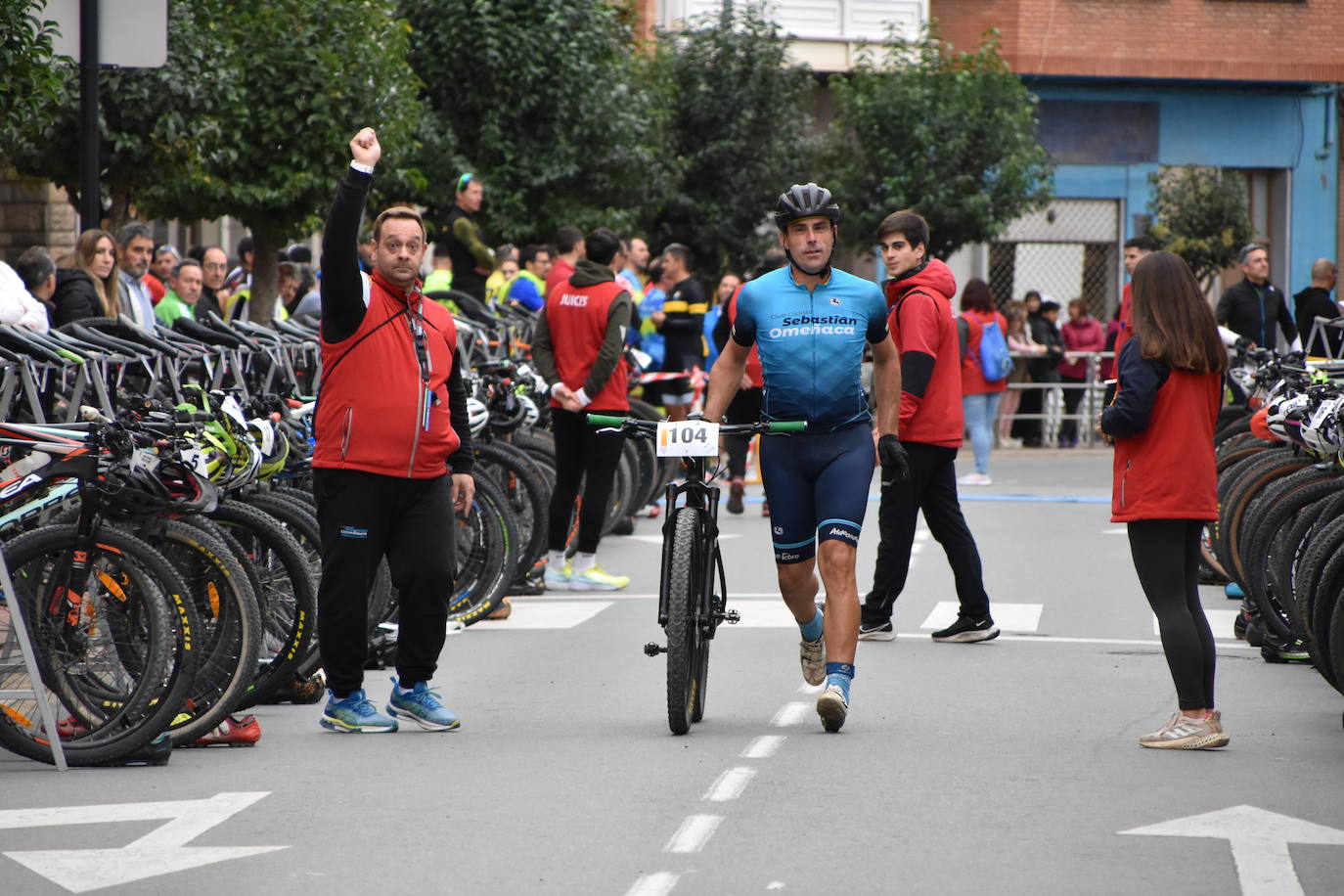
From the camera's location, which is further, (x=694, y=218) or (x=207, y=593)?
(x=694, y=218)

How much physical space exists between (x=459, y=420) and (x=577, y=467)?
12.8 ft

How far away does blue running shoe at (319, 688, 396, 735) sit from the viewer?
7.87 m

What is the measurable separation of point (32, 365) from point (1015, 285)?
92.9 ft

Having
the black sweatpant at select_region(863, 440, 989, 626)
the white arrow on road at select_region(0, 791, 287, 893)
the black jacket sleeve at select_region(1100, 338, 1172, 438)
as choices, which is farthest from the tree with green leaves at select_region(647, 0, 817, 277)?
the white arrow on road at select_region(0, 791, 287, 893)

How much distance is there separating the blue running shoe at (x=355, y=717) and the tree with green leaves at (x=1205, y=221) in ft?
83.3

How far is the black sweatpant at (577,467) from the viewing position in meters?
11.9

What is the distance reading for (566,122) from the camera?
2402 centimetres

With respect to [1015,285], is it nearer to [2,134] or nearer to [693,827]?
[2,134]

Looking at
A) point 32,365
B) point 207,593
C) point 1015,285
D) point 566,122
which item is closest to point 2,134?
point 32,365

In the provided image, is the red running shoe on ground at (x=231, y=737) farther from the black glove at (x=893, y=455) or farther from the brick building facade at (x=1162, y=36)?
the brick building facade at (x=1162, y=36)

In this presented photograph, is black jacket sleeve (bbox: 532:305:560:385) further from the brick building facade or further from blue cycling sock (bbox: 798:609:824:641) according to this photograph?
the brick building facade

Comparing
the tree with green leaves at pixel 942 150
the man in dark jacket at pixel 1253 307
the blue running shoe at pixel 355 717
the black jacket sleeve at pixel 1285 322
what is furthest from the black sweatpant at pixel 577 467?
the tree with green leaves at pixel 942 150

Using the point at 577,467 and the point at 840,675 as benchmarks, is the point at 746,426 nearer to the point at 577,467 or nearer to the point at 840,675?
the point at 840,675

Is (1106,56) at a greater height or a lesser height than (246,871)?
greater
